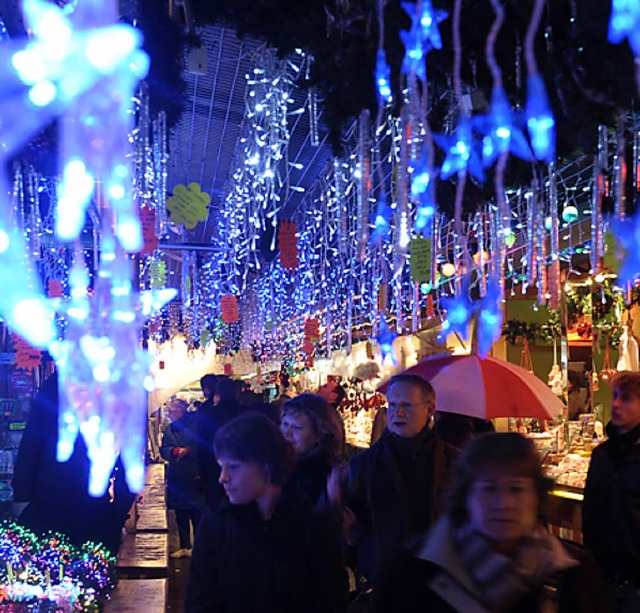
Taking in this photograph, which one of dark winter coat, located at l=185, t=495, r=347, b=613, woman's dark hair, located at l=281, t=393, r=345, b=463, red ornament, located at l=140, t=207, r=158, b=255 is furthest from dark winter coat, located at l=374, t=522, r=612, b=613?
red ornament, located at l=140, t=207, r=158, b=255

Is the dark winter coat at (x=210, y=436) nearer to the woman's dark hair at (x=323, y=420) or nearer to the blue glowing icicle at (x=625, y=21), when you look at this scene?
the woman's dark hair at (x=323, y=420)

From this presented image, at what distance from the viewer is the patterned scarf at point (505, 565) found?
1540 millimetres

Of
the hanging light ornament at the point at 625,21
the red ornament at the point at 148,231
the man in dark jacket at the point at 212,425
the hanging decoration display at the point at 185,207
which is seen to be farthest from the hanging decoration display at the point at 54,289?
the hanging light ornament at the point at 625,21

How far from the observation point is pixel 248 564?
85.9 inches

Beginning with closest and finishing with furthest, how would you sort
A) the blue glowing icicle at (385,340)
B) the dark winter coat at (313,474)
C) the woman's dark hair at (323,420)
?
1. the dark winter coat at (313,474)
2. the woman's dark hair at (323,420)
3. the blue glowing icicle at (385,340)

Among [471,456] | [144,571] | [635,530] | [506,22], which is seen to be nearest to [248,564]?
[471,456]

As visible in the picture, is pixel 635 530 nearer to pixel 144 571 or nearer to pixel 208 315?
pixel 144 571

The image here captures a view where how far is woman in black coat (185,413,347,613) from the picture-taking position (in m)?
2.19

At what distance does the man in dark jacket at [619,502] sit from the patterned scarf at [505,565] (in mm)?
1795

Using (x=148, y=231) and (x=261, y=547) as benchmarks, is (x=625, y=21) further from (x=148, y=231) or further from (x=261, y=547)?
(x=148, y=231)

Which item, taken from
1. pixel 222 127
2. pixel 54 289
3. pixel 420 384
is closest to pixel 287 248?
pixel 222 127

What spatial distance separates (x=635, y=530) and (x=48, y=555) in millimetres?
3064

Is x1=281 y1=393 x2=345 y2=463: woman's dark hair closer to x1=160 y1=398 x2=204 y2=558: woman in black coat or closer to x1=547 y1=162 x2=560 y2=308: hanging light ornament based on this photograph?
x1=547 y1=162 x2=560 y2=308: hanging light ornament

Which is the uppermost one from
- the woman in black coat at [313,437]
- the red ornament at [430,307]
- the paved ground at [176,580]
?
the red ornament at [430,307]
